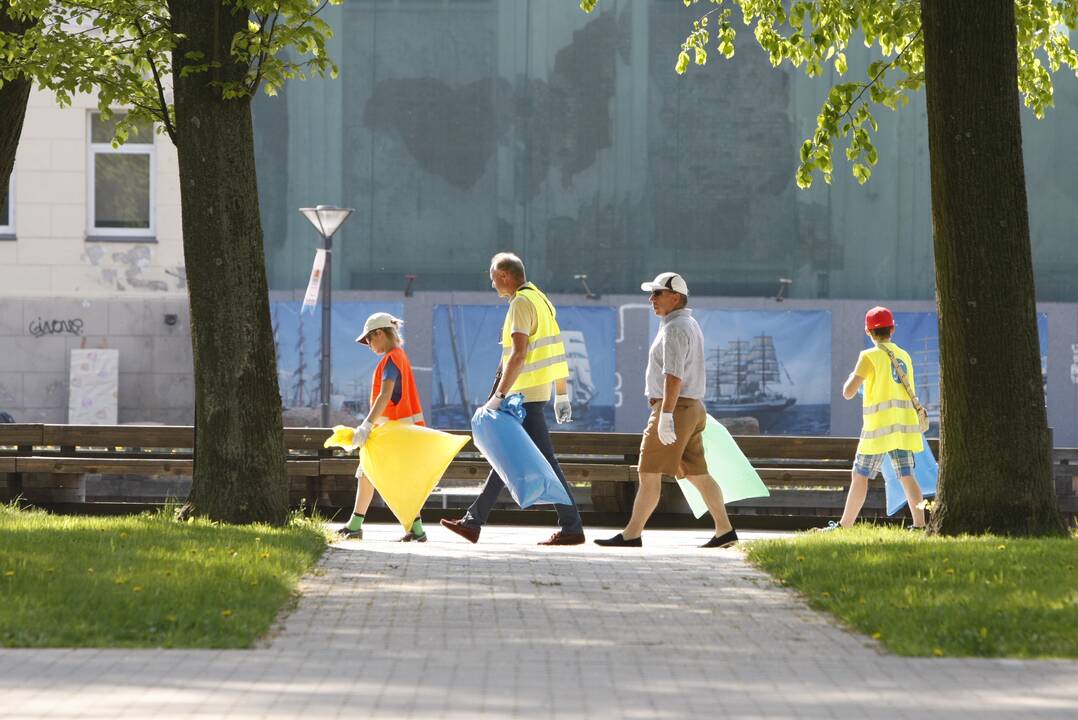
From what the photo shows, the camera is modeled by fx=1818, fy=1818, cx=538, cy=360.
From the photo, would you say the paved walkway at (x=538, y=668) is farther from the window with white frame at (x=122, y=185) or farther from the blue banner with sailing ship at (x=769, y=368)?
the window with white frame at (x=122, y=185)

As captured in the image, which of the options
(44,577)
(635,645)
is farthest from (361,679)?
(44,577)

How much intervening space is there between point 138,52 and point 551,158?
20103 millimetres

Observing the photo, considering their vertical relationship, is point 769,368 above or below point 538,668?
above

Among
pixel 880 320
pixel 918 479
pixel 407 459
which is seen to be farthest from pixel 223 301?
pixel 918 479

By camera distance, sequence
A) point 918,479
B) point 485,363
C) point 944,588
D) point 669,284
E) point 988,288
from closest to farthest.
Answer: point 944,588, point 988,288, point 669,284, point 918,479, point 485,363

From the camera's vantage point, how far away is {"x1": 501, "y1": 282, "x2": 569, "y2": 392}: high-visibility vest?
1220cm

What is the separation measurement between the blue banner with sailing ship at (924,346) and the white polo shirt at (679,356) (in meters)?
19.9

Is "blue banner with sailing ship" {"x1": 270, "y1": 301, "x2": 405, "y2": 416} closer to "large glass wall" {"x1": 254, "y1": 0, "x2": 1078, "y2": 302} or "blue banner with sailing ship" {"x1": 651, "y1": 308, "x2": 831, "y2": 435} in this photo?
"large glass wall" {"x1": 254, "y1": 0, "x2": 1078, "y2": 302}

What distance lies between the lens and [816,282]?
32.9m

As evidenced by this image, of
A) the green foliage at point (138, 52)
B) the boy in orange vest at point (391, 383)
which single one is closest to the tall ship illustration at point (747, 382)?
the green foliage at point (138, 52)

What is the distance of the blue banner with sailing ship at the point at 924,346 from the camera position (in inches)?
1242

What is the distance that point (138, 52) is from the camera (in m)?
13.0

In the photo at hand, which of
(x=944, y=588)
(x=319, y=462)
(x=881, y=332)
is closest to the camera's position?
(x=944, y=588)

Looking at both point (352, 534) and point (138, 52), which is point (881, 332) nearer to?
point (352, 534)
